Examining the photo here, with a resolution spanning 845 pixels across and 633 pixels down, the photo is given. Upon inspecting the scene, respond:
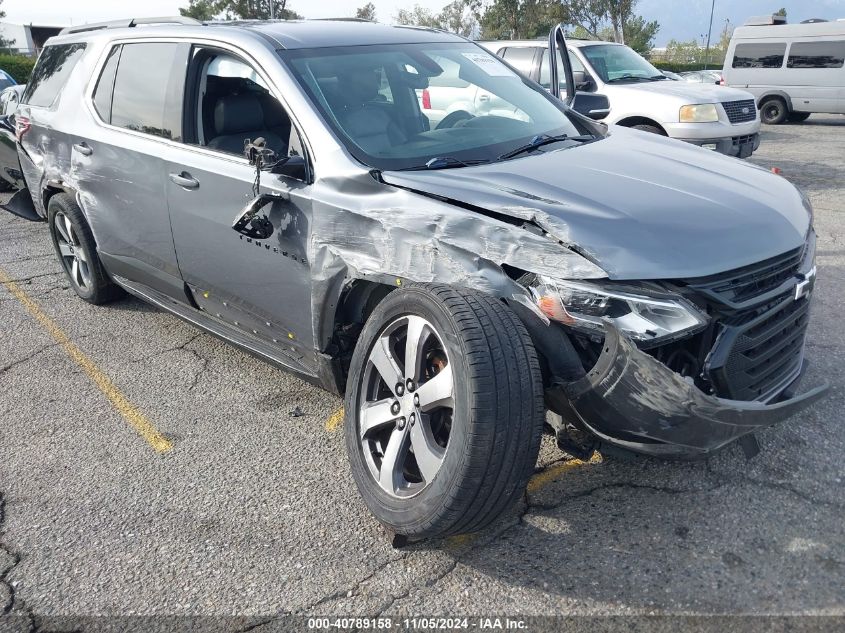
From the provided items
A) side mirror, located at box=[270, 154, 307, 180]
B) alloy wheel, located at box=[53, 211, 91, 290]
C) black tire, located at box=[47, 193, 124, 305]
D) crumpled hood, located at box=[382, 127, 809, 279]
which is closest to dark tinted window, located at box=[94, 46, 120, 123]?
black tire, located at box=[47, 193, 124, 305]

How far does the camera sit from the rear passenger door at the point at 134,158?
4.05m

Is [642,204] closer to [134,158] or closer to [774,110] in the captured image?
[134,158]

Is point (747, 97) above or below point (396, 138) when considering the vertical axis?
below

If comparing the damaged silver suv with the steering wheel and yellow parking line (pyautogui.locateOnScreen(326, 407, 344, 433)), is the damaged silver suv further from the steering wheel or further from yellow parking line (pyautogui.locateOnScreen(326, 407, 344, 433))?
yellow parking line (pyautogui.locateOnScreen(326, 407, 344, 433))

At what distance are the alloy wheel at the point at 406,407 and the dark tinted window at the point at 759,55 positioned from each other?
60.7 ft

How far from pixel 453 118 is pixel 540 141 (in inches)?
17.0

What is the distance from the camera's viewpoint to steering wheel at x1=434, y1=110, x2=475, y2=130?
3582 millimetres

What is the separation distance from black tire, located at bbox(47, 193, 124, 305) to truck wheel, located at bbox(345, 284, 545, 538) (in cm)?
291

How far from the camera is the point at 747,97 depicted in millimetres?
9773

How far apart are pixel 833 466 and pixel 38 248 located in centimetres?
704

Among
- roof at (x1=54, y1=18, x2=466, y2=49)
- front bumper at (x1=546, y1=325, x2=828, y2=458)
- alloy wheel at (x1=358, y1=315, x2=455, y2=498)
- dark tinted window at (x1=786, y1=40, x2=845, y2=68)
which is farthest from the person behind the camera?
dark tinted window at (x1=786, y1=40, x2=845, y2=68)

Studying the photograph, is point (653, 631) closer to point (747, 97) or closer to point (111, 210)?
point (111, 210)

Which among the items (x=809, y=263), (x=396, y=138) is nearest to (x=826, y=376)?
(x=809, y=263)

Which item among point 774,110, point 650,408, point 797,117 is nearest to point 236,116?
point 650,408
